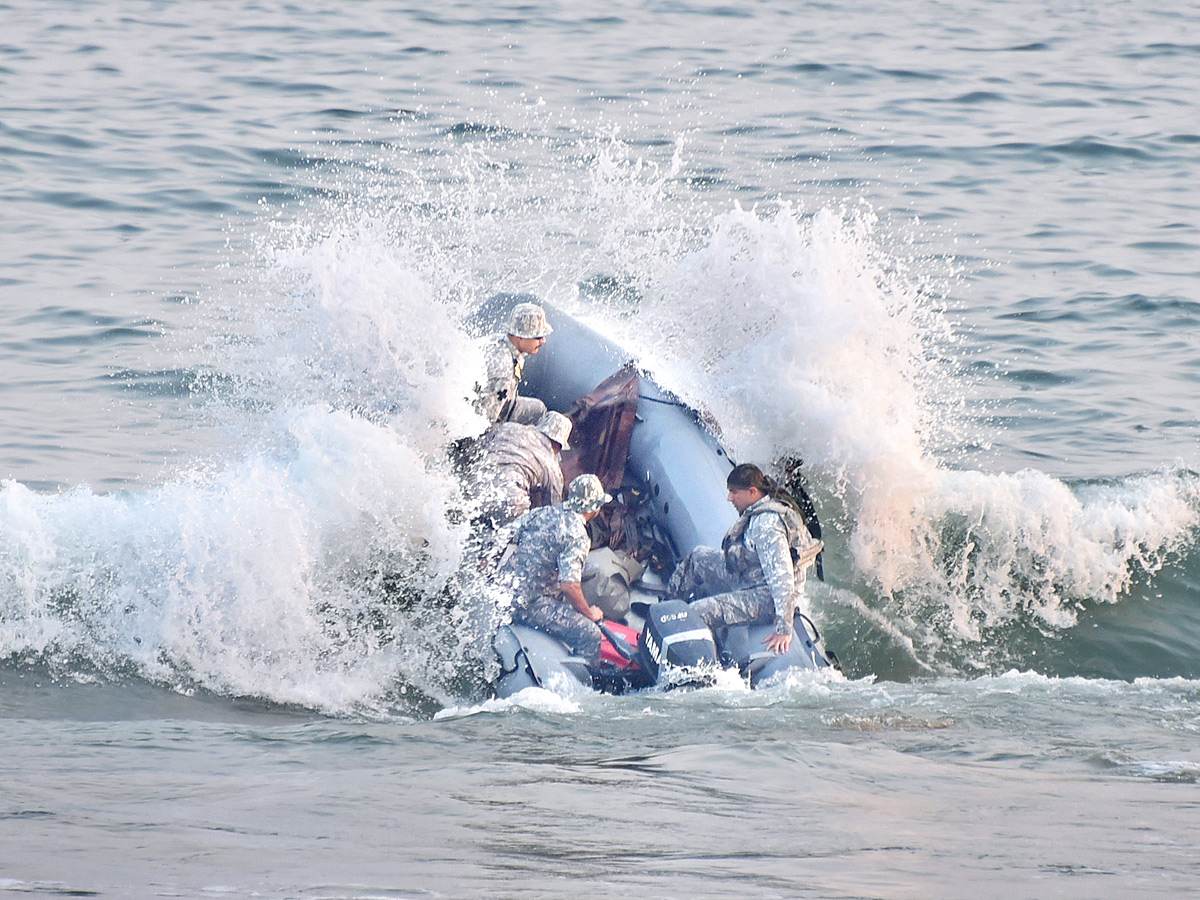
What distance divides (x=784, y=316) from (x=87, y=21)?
1610cm

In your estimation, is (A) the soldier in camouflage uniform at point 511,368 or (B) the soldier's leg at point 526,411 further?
(B) the soldier's leg at point 526,411

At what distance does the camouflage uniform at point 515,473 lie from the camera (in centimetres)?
706

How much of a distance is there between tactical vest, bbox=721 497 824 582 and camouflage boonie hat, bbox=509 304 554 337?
199 cm

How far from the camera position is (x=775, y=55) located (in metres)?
20.3

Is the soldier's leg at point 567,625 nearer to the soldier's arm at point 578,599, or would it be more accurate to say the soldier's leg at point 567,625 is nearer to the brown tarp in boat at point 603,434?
the soldier's arm at point 578,599

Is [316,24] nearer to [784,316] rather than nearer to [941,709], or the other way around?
[784,316]

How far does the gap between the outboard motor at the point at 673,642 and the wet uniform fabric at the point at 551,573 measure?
0.25 m

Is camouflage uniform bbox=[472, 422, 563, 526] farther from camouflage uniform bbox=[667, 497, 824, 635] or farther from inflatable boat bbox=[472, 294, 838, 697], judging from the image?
camouflage uniform bbox=[667, 497, 824, 635]

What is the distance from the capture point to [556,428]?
7.29 meters

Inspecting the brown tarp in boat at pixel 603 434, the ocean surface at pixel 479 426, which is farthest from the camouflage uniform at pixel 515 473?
the brown tarp in boat at pixel 603 434

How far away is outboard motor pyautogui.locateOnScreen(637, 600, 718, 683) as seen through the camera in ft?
19.9

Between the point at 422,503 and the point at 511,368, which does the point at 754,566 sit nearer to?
the point at 422,503

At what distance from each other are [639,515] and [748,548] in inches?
53.2

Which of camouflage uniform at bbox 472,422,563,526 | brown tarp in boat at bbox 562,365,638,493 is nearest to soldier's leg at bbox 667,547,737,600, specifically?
camouflage uniform at bbox 472,422,563,526
